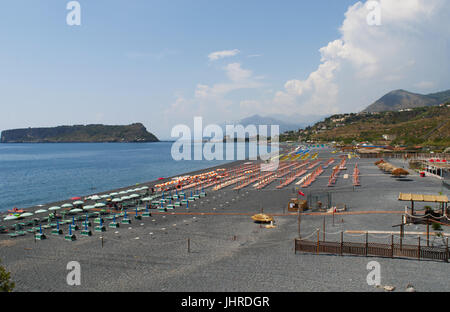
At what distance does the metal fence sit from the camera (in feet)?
45.6

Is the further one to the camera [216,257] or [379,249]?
[216,257]

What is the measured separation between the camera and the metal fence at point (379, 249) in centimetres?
1391

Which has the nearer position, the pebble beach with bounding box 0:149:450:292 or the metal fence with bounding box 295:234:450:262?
the pebble beach with bounding box 0:149:450:292

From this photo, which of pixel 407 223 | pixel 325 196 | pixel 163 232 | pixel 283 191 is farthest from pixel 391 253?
pixel 283 191

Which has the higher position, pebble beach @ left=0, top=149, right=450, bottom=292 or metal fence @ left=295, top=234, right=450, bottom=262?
metal fence @ left=295, top=234, right=450, bottom=262

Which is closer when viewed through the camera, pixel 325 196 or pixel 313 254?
pixel 313 254

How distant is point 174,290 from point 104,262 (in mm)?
5290

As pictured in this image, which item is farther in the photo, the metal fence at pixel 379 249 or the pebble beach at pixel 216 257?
the metal fence at pixel 379 249

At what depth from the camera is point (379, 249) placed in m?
14.5

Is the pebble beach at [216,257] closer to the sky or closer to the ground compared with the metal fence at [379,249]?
closer to the ground

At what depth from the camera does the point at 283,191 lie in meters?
35.2

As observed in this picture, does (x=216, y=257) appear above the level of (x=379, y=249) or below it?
below
